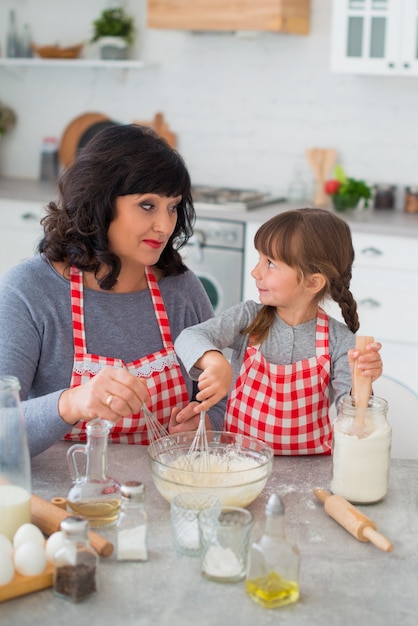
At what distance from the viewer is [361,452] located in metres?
1.53

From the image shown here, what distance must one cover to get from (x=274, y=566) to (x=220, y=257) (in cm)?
284

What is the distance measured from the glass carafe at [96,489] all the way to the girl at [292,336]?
1.39ft

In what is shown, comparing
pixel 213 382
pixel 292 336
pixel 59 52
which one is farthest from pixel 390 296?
pixel 213 382

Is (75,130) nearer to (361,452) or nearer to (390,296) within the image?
(390,296)

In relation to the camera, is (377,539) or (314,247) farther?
(314,247)

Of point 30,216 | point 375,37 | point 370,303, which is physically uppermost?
point 375,37

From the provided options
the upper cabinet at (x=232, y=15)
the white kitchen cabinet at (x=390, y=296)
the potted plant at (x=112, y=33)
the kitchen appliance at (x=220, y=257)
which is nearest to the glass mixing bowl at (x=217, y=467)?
the white kitchen cabinet at (x=390, y=296)

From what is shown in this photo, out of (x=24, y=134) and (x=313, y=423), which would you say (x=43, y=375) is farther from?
(x=24, y=134)

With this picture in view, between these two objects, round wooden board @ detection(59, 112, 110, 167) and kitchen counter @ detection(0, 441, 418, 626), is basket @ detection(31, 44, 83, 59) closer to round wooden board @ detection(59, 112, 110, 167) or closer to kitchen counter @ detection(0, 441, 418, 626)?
round wooden board @ detection(59, 112, 110, 167)

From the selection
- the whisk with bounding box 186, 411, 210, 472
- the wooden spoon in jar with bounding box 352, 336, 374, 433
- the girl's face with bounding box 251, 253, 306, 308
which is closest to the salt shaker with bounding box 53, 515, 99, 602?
the whisk with bounding box 186, 411, 210, 472

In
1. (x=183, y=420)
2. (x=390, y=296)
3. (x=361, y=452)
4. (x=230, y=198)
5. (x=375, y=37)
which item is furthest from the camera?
(x=230, y=198)

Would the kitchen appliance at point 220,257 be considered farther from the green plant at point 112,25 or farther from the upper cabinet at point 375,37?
the green plant at point 112,25

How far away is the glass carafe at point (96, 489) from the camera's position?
1430mm

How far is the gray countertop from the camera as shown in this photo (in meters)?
3.74
